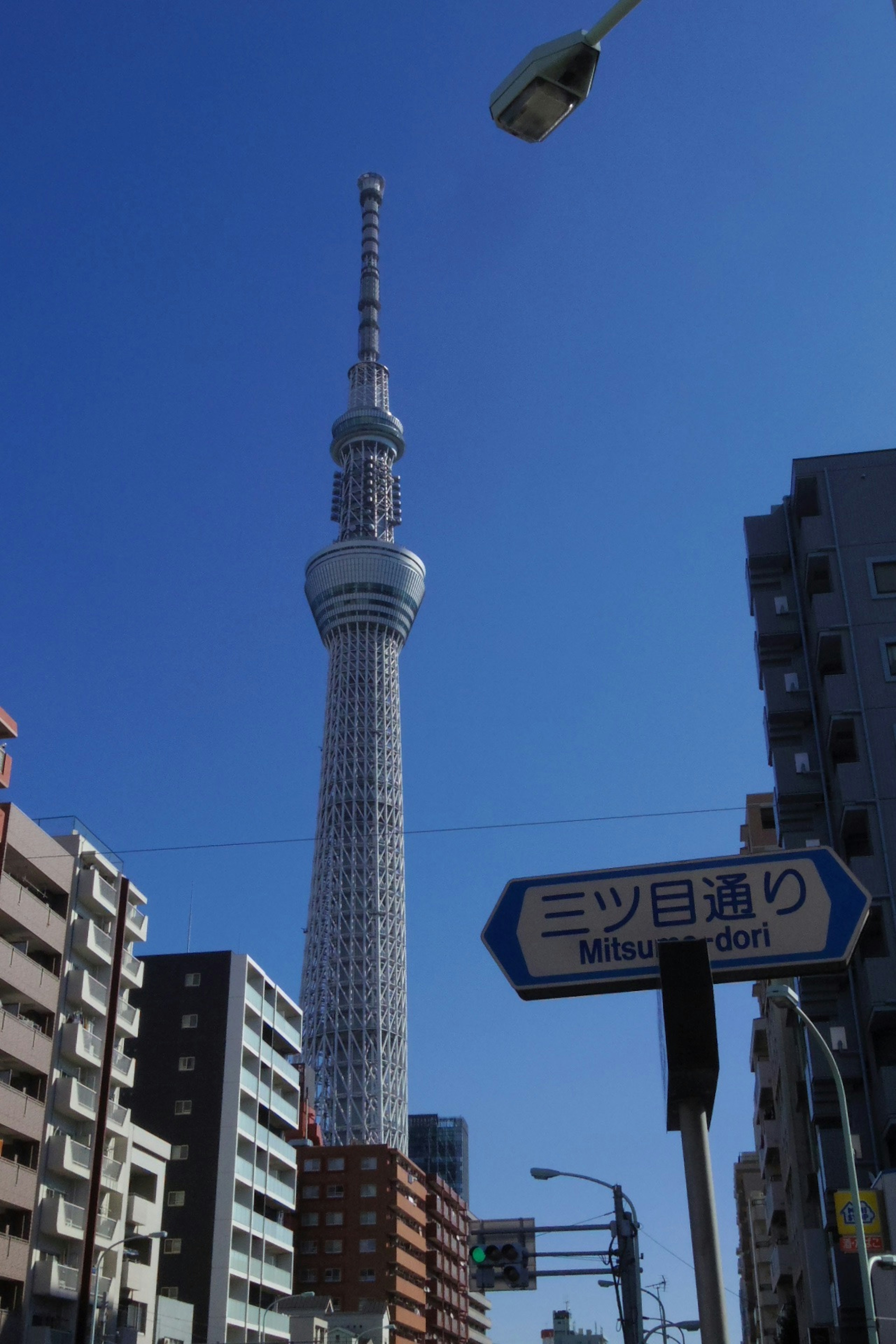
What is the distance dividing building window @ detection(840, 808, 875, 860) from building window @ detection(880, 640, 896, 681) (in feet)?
16.3

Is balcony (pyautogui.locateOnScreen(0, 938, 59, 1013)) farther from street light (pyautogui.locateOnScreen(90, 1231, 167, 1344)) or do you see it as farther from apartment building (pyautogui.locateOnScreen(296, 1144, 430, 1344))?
apartment building (pyautogui.locateOnScreen(296, 1144, 430, 1344))

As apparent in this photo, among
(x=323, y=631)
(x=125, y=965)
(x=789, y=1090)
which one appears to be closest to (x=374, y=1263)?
(x=125, y=965)

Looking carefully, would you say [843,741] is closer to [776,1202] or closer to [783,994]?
[776,1202]

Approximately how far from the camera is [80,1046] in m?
52.6

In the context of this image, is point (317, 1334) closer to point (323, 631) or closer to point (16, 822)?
point (16, 822)

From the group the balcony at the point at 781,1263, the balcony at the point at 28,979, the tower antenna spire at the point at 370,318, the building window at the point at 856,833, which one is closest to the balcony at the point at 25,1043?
the balcony at the point at 28,979

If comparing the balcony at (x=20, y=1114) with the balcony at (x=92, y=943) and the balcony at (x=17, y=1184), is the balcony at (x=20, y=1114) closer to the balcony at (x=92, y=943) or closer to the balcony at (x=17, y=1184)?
the balcony at (x=17, y=1184)

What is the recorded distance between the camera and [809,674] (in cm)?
4931

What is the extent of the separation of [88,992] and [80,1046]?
2.17 m

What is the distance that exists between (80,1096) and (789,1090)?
1061 inches

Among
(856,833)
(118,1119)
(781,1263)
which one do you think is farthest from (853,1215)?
(118,1119)

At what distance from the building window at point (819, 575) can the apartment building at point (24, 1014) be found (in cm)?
2818

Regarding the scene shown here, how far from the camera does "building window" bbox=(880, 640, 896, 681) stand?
4450 cm

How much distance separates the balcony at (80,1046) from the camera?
2055 inches
